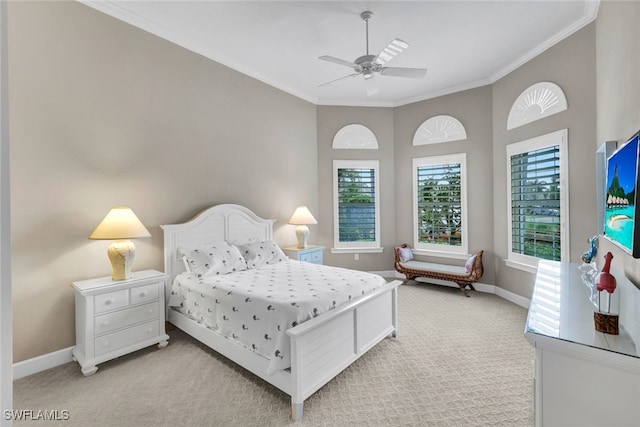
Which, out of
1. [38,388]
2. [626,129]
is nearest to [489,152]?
[626,129]

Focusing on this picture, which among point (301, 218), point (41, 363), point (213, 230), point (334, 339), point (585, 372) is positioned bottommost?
point (41, 363)

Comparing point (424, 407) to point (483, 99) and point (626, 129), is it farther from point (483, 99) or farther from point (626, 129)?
point (483, 99)

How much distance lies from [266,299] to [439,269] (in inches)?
136

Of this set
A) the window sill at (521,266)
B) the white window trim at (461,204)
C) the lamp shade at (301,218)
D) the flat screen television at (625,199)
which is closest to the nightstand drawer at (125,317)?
→ the lamp shade at (301,218)

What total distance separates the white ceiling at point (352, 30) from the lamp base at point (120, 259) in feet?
7.85

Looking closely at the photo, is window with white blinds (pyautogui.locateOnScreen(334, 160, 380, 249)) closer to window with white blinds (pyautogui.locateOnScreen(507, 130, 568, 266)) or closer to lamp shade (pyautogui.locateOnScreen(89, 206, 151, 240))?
window with white blinds (pyautogui.locateOnScreen(507, 130, 568, 266))

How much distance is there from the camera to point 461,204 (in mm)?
5062

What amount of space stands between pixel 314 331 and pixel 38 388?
229 centimetres

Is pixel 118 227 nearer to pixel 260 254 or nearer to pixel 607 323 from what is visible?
pixel 260 254

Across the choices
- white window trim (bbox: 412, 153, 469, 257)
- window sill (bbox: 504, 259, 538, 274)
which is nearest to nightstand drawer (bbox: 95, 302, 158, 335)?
white window trim (bbox: 412, 153, 469, 257)

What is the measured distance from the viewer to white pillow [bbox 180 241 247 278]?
3152 millimetres

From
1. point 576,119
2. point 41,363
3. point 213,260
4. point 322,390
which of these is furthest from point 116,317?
point 576,119

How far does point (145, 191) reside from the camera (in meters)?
3.26

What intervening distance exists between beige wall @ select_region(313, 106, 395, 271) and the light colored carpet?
2.57 m
